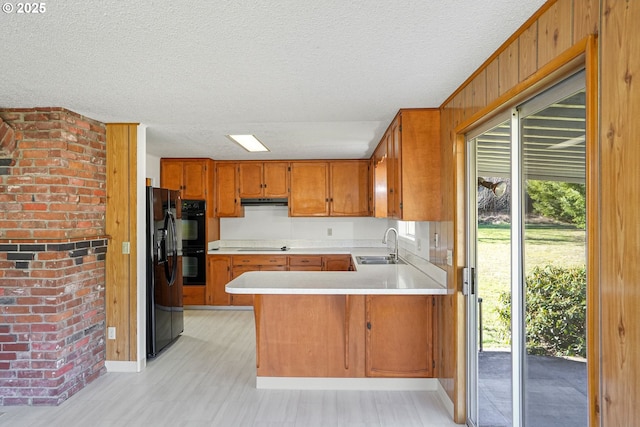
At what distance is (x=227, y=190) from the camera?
5.66 metres

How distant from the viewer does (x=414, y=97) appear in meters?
2.61

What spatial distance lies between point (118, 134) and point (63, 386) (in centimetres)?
216

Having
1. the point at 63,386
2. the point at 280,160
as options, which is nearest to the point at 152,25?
the point at 63,386

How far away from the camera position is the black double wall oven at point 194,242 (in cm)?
543

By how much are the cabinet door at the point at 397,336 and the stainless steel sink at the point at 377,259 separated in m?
1.22

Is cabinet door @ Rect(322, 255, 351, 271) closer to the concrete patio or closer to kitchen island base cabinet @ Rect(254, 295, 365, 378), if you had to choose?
kitchen island base cabinet @ Rect(254, 295, 365, 378)

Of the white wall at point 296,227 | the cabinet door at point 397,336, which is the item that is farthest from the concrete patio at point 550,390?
the white wall at point 296,227

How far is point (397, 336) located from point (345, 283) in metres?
0.65

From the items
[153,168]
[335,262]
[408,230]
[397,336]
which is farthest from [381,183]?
[153,168]

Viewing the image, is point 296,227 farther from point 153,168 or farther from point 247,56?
point 247,56

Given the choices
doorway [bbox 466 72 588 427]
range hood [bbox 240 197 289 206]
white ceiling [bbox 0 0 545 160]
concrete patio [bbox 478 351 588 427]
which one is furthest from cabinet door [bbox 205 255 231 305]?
concrete patio [bbox 478 351 588 427]

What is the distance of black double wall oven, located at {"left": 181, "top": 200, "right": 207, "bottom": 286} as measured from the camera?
5.43 metres

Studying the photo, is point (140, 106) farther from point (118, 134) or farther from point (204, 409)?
point (204, 409)

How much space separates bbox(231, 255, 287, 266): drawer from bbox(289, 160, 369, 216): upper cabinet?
2.43 ft
